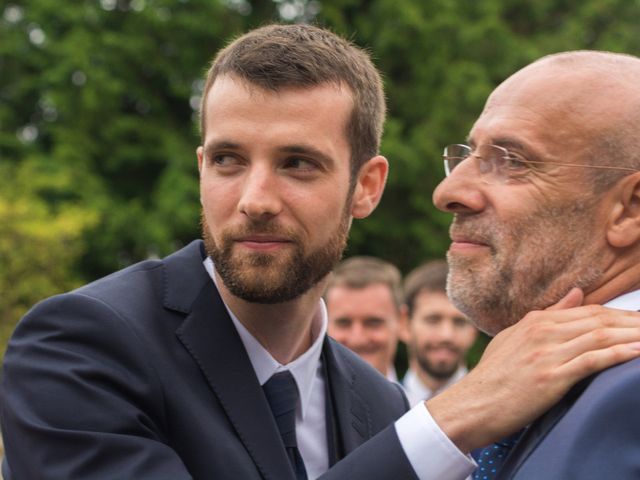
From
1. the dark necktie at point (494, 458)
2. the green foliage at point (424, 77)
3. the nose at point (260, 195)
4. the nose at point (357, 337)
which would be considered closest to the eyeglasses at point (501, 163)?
the nose at point (260, 195)

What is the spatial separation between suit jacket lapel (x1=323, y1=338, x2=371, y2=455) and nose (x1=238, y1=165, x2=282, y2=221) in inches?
33.4

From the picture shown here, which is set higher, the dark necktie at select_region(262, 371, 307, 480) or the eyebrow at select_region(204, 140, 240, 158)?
the eyebrow at select_region(204, 140, 240, 158)

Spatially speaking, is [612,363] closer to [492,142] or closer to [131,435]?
[492,142]

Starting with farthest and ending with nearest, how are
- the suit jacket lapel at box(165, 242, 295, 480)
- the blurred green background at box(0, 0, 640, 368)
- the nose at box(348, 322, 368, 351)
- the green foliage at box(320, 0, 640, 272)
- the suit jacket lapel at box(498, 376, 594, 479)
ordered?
the green foliage at box(320, 0, 640, 272) < the blurred green background at box(0, 0, 640, 368) < the nose at box(348, 322, 368, 351) < the suit jacket lapel at box(165, 242, 295, 480) < the suit jacket lapel at box(498, 376, 594, 479)

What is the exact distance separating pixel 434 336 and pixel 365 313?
110 centimetres

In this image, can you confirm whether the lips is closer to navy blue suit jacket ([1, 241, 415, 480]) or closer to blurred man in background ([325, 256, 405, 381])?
navy blue suit jacket ([1, 241, 415, 480])

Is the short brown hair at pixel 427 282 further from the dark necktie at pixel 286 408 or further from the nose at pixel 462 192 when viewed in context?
the nose at pixel 462 192

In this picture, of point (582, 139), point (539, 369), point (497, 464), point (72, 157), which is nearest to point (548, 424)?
point (539, 369)

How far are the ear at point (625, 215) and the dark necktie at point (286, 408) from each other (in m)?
1.22

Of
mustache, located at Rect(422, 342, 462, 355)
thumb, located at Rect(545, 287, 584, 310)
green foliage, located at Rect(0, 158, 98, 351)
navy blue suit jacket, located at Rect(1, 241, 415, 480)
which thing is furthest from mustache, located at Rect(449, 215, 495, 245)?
green foliage, located at Rect(0, 158, 98, 351)

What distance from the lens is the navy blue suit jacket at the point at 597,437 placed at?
96.3 inches

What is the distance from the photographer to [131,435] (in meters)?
3.00

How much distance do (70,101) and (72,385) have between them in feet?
64.7

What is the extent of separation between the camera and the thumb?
294cm
